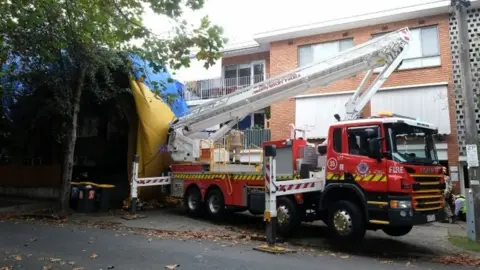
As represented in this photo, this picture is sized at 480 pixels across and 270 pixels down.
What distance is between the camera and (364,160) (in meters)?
9.24

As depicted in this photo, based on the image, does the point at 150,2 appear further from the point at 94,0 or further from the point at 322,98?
the point at 322,98

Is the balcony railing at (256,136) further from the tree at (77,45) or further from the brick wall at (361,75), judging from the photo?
the tree at (77,45)

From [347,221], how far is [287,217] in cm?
172

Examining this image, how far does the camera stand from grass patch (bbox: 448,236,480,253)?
9311mm

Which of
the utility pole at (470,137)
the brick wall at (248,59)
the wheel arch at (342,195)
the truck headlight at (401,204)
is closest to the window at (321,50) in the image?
the brick wall at (248,59)

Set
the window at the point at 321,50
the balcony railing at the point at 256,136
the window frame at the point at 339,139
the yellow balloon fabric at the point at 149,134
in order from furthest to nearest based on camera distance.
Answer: the balcony railing at the point at 256,136 → the window at the point at 321,50 → the yellow balloon fabric at the point at 149,134 → the window frame at the point at 339,139

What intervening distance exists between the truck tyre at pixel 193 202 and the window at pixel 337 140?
5540mm

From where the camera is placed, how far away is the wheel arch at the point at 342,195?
9195 mm

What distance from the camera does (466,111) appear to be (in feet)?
33.5

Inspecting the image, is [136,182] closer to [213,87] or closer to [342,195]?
[342,195]

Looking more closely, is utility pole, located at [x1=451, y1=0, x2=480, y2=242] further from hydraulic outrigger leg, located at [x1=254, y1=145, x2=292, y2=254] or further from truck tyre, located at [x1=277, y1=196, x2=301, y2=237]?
hydraulic outrigger leg, located at [x1=254, y1=145, x2=292, y2=254]

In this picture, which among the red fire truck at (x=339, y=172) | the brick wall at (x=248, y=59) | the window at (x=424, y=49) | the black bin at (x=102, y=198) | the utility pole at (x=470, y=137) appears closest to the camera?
the red fire truck at (x=339, y=172)

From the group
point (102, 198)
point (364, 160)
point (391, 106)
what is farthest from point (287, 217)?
point (391, 106)

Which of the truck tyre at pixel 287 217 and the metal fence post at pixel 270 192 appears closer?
the metal fence post at pixel 270 192
